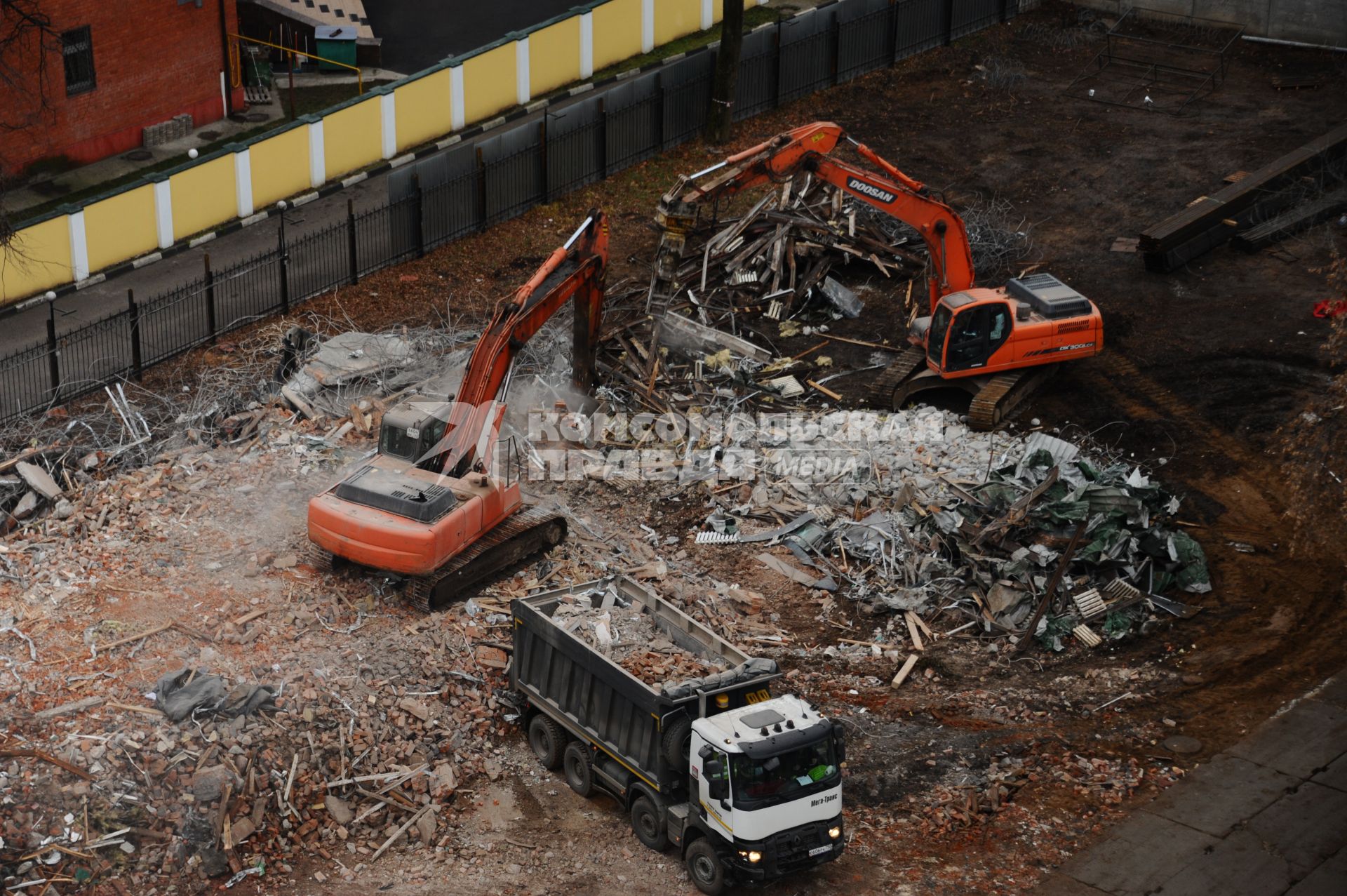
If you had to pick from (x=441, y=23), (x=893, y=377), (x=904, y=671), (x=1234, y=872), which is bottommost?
(x=1234, y=872)

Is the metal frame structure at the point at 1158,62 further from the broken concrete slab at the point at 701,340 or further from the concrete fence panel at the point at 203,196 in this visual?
the concrete fence panel at the point at 203,196

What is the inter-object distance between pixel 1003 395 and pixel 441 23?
2202cm

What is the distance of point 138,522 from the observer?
934 inches

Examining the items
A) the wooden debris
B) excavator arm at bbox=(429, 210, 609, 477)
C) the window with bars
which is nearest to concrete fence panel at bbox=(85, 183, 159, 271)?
the window with bars

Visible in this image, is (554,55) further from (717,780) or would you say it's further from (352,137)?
(717,780)

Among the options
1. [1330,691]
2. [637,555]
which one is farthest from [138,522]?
[1330,691]

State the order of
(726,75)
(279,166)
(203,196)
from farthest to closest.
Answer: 1. (726,75)
2. (279,166)
3. (203,196)

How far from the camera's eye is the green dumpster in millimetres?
40062

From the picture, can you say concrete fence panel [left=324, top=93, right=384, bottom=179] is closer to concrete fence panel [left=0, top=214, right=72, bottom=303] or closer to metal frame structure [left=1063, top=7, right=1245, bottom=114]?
concrete fence panel [left=0, top=214, right=72, bottom=303]

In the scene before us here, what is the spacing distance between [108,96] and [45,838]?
2197 centimetres

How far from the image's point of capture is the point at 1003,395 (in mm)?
26672

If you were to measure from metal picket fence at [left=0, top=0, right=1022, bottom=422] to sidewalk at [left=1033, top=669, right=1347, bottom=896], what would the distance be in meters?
18.6

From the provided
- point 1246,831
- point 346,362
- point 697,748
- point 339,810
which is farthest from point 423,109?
point 1246,831

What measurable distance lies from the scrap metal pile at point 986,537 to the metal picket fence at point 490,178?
35.5ft
